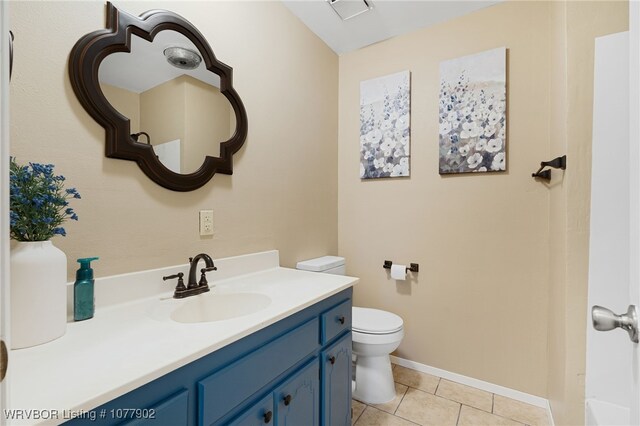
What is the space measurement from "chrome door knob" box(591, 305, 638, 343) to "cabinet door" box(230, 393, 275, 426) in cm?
90

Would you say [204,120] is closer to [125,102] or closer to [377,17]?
[125,102]

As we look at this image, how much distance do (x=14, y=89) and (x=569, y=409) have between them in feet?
7.65

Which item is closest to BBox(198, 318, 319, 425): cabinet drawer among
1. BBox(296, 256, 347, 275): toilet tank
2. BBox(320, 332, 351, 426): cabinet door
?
BBox(320, 332, 351, 426): cabinet door

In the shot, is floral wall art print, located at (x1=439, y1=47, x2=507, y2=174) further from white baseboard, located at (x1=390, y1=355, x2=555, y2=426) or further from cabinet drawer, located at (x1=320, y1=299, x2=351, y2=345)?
white baseboard, located at (x1=390, y1=355, x2=555, y2=426)

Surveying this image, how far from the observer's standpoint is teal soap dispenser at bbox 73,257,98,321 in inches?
35.6

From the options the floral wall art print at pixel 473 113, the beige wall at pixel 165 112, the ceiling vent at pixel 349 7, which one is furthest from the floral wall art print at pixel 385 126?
the beige wall at pixel 165 112

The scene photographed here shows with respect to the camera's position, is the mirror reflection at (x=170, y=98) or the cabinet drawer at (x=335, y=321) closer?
the mirror reflection at (x=170, y=98)

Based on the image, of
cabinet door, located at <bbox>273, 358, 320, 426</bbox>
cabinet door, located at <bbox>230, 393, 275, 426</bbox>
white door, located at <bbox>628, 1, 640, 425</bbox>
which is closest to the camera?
white door, located at <bbox>628, 1, 640, 425</bbox>

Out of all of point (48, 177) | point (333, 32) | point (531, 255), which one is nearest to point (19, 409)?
point (48, 177)

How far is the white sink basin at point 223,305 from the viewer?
1170 millimetres

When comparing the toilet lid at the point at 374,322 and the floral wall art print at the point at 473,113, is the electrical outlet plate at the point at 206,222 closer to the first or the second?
the toilet lid at the point at 374,322

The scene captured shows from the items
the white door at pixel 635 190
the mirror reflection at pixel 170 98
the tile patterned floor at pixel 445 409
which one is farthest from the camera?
the tile patterned floor at pixel 445 409

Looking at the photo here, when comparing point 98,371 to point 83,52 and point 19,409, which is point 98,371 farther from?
point 83,52

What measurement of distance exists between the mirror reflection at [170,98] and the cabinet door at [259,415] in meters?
0.98
